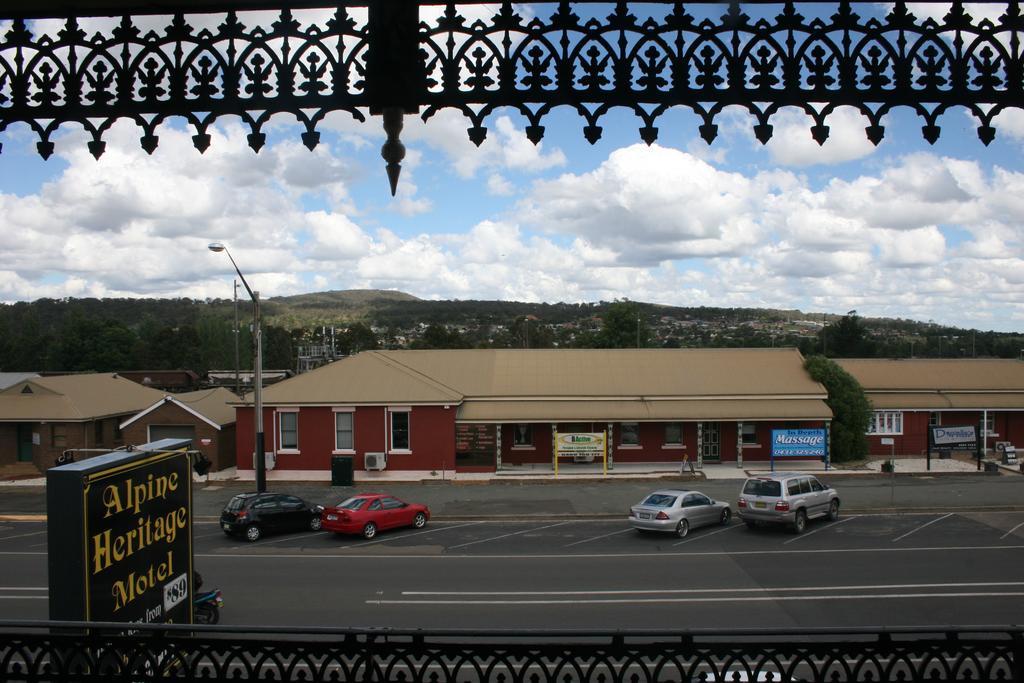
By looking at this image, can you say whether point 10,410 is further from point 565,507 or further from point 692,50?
point 692,50

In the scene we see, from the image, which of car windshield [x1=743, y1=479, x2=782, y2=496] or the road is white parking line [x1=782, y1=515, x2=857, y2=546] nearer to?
the road

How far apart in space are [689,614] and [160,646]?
11449 millimetres

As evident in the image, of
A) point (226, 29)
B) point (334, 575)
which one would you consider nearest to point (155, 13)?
point (226, 29)

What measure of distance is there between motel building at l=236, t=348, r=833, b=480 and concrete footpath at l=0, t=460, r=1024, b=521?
5.37 ft

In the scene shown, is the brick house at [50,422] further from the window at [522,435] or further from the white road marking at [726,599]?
the white road marking at [726,599]

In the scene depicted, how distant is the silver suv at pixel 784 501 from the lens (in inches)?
822

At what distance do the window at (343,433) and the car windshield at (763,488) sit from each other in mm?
16730

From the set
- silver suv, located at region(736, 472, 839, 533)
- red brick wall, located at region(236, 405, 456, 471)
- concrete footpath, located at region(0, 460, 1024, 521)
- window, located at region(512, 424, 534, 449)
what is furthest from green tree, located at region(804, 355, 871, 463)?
red brick wall, located at region(236, 405, 456, 471)

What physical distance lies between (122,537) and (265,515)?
13946mm

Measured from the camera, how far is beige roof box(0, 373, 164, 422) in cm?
3353

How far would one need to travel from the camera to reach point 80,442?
3375 centimetres

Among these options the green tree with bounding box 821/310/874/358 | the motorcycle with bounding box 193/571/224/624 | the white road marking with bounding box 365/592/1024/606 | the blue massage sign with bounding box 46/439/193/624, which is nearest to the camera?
the blue massage sign with bounding box 46/439/193/624

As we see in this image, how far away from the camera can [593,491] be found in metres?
28.2

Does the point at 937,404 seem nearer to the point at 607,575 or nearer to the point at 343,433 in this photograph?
the point at 607,575
